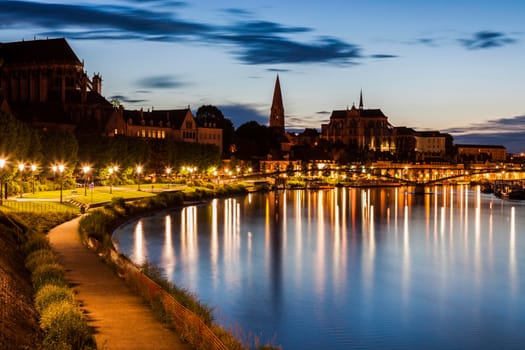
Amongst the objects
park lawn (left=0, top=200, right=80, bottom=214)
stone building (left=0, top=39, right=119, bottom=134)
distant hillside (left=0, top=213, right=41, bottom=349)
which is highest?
stone building (left=0, top=39, right=119, bottom=134)

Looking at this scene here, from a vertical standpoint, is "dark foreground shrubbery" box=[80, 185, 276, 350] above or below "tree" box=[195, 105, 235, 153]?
below

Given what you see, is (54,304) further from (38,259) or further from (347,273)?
(347,273)

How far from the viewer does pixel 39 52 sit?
304 feet

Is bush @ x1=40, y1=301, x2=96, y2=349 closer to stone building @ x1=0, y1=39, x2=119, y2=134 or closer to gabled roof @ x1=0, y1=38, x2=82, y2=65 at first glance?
stone building @ x1=0, y1=39, x2=119, y2=134

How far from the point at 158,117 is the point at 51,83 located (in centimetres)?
1653

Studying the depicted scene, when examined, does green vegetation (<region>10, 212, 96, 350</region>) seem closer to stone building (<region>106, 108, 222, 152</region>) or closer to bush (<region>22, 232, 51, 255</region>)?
bush (<region>22, 232, 51, 255</region>)

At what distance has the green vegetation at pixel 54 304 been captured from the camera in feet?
42.8

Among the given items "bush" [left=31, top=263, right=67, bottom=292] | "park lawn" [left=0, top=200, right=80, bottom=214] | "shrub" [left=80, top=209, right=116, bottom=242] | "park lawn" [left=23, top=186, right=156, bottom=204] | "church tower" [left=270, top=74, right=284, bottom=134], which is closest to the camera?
"bush" [left=31, top=263, right=67, bottom=292]

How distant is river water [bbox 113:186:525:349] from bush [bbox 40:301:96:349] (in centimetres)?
611

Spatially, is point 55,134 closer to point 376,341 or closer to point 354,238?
point 354,238

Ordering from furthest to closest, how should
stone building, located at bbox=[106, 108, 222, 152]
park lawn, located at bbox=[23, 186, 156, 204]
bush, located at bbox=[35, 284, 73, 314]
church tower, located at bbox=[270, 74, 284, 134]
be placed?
church tower, located at bbox=[270, 74, 284, 134] → stone building, located at bbox=[106, 108, 222, 152] → park lawn, located at bbox=[23, 186, 156, 204] → bush, located at bbox=[35, 284, 73, 314]

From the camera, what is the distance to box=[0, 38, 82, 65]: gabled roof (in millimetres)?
91312

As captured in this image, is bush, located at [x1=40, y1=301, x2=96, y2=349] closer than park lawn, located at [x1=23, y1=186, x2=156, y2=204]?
Yes

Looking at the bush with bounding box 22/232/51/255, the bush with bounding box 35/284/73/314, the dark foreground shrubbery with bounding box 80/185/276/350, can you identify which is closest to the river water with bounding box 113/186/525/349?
the dark foreground shrubbery with bounding box 80/185/276/350
